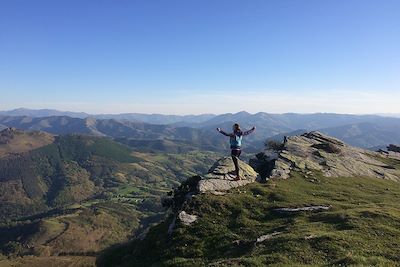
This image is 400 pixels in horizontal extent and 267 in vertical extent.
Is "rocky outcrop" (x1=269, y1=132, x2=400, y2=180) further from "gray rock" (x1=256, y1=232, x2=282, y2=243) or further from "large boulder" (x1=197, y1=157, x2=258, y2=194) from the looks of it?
"gray rock" (x1=256, y1=232, x2=282, y2=243)

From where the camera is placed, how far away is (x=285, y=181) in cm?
5400

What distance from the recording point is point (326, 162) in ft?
228

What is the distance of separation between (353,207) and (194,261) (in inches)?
785

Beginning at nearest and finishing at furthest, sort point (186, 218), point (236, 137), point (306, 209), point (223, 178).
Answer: point (186, 218), point (306, 209), point (236, 137), point (223, 178)

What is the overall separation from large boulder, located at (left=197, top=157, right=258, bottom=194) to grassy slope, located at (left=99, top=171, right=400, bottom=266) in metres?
1.70

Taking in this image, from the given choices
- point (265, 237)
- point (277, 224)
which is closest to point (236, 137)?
point (277, 224)

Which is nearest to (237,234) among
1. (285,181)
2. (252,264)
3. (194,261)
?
(194,261)

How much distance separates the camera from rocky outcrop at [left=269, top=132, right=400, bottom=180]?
62.5 meters

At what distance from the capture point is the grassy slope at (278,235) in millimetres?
26797

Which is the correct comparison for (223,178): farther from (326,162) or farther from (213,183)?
(326,162)

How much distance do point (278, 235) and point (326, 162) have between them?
4123cm

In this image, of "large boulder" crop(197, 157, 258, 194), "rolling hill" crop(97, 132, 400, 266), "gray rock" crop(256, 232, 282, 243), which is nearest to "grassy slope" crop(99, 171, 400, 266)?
"rolling hill" crop(97, 132, 400, 266)

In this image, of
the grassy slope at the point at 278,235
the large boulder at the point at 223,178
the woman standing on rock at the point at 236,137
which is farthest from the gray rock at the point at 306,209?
the woman standing on rock at the point at 236,137

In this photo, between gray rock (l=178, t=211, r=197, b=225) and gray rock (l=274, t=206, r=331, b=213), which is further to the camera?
gray rock (l=274, t=206, r=331, b=213)
